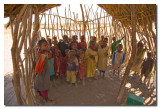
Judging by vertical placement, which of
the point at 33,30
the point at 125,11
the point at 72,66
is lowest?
the point at 72,66

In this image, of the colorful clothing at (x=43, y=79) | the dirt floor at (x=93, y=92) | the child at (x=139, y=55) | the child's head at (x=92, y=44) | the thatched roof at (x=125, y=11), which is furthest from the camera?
the child at (x=139, y=55)

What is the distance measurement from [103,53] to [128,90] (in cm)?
133

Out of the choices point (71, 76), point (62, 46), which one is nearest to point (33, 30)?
point (62, 46)

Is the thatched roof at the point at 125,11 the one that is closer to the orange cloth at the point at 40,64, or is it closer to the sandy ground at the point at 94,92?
the orange cloth at the point at 40,64

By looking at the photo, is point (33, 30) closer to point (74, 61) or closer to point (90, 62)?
point (74, 61)

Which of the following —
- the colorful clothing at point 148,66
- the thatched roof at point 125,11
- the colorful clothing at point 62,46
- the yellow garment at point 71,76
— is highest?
the thatched roof at point 125,11

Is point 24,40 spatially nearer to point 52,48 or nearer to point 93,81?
point 52,48

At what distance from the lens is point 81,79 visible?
3.91 meters

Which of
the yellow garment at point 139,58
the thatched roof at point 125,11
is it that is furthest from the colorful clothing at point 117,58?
the thatched roof at point 125,11

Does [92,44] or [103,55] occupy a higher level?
[92,44]

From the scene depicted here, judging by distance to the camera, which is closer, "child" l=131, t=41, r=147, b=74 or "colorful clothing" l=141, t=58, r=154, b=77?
"colorful clothing" l=141, t=58, r=154, b=77

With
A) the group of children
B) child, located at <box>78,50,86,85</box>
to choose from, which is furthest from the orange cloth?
child, located at <box>78,50,86,85</box>

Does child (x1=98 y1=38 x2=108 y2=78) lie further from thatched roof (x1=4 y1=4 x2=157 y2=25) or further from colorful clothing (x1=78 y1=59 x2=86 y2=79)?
thatched roof (x1=4 y1=4 x2=157 y2=25)

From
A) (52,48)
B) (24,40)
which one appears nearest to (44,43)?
(24,40)
